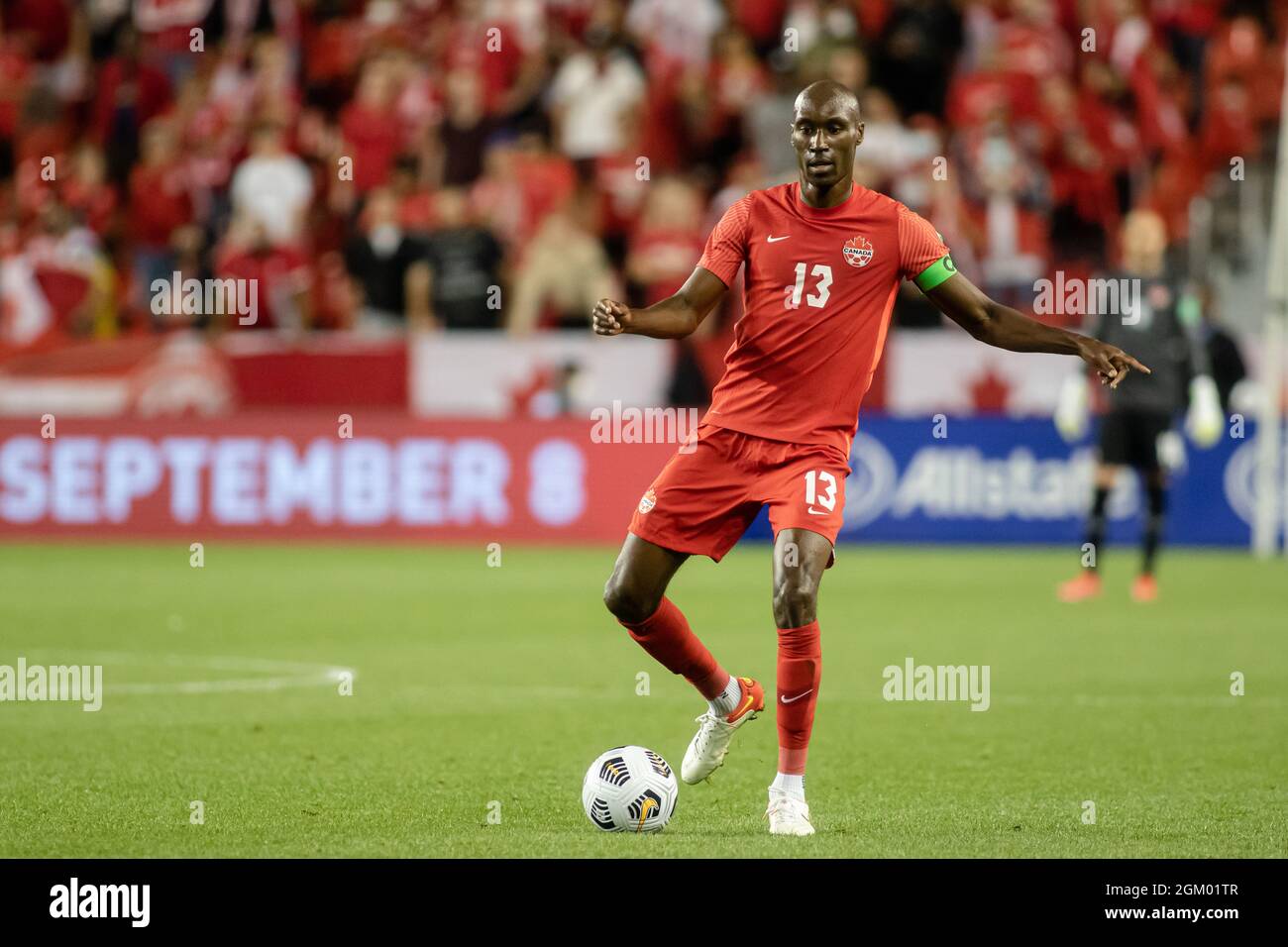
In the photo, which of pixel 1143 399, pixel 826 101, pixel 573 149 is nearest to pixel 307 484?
pixel 573 149

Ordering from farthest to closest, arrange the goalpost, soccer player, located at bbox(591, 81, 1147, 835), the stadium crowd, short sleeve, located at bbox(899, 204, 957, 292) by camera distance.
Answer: the stadium crowd < the goalpost < short sleeve, located at bbox(899, 204, 957, 292) < soccer player, located at bbox(591, 81, 1147, 835)

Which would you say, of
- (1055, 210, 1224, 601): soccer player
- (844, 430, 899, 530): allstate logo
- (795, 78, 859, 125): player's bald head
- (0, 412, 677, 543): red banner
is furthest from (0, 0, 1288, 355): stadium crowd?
(795, 78, 859, 125): player's bald head

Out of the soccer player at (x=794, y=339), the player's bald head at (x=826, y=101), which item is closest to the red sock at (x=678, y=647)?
the soccer player at (x=794, y=339)

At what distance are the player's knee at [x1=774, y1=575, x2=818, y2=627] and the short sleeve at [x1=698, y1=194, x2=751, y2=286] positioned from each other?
1122 millimetres

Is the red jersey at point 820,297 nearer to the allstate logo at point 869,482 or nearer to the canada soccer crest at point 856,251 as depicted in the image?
the canada soccer crest at point 856,251

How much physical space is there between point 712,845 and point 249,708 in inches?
153

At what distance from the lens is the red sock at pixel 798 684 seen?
22.9 ft

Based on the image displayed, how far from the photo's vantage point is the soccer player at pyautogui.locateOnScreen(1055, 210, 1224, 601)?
→ 15219 mm

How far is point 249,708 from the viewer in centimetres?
984

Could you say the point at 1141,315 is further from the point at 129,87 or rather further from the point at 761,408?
the point at 129,87

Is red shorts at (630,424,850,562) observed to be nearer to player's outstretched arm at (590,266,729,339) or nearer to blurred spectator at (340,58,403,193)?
player's outstretched arm at (590,266,729,339)

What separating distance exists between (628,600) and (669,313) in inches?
39.0

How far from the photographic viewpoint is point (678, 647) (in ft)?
24.8

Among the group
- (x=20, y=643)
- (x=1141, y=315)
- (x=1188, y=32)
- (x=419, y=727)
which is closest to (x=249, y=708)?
(x=419, y=727)
